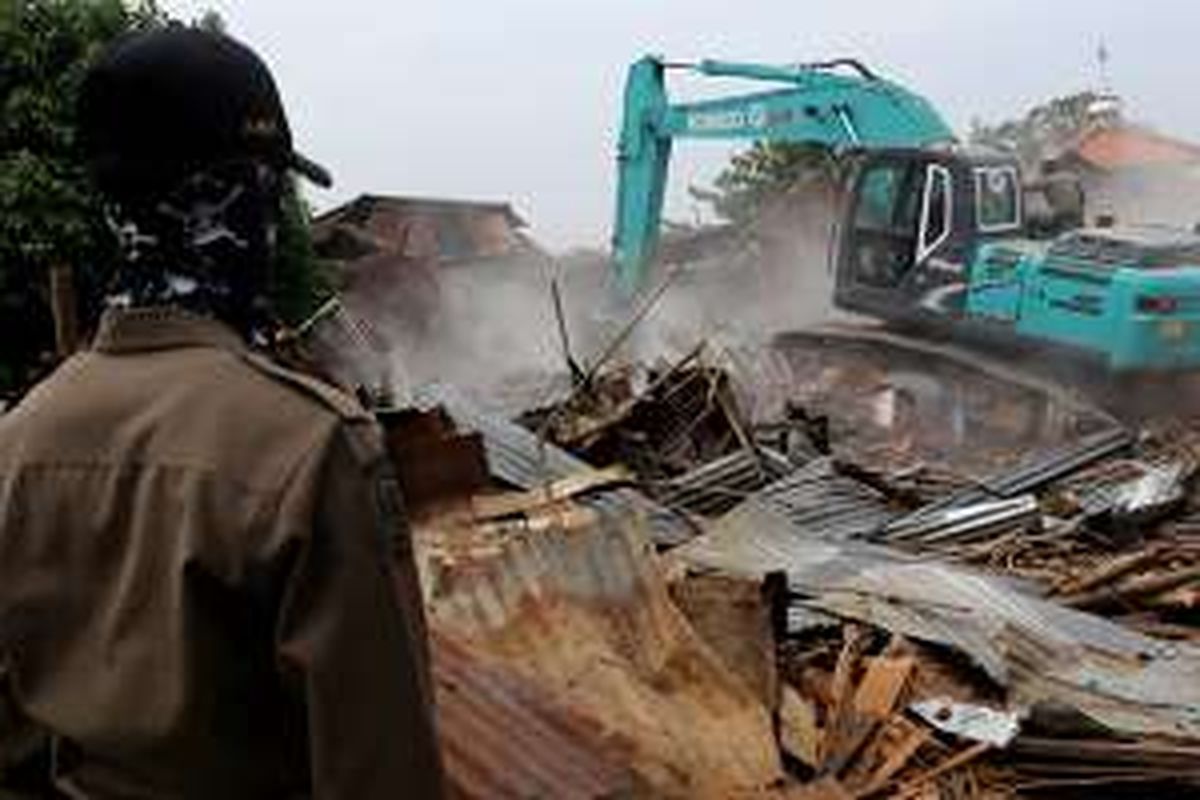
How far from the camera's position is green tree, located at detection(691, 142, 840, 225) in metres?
24.5

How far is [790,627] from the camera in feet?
26.4

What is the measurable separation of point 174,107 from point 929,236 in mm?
15605

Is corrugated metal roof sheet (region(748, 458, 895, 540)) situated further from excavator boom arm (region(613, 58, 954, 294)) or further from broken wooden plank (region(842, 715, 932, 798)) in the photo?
excavator boom arm (region(613, 58, 954, 294))

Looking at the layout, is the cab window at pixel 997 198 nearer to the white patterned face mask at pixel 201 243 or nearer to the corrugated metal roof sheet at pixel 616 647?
the corrugated metal roof sheet at pixel 616 647

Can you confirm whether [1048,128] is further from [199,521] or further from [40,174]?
[199,521]

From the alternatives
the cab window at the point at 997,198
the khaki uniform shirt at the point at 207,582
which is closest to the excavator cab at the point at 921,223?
the cab window at the point at 997,198

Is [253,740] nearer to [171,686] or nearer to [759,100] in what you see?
[171,686]

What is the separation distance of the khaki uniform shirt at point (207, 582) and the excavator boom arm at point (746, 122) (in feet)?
53.3

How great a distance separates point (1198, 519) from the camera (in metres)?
11.6

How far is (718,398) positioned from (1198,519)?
2873 mm

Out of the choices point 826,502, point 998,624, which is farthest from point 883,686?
point 826,502

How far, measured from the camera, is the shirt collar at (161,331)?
2498 millimetres

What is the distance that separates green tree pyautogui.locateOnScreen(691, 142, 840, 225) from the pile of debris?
12.8 metres

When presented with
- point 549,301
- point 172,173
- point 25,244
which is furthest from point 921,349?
point 172,173
